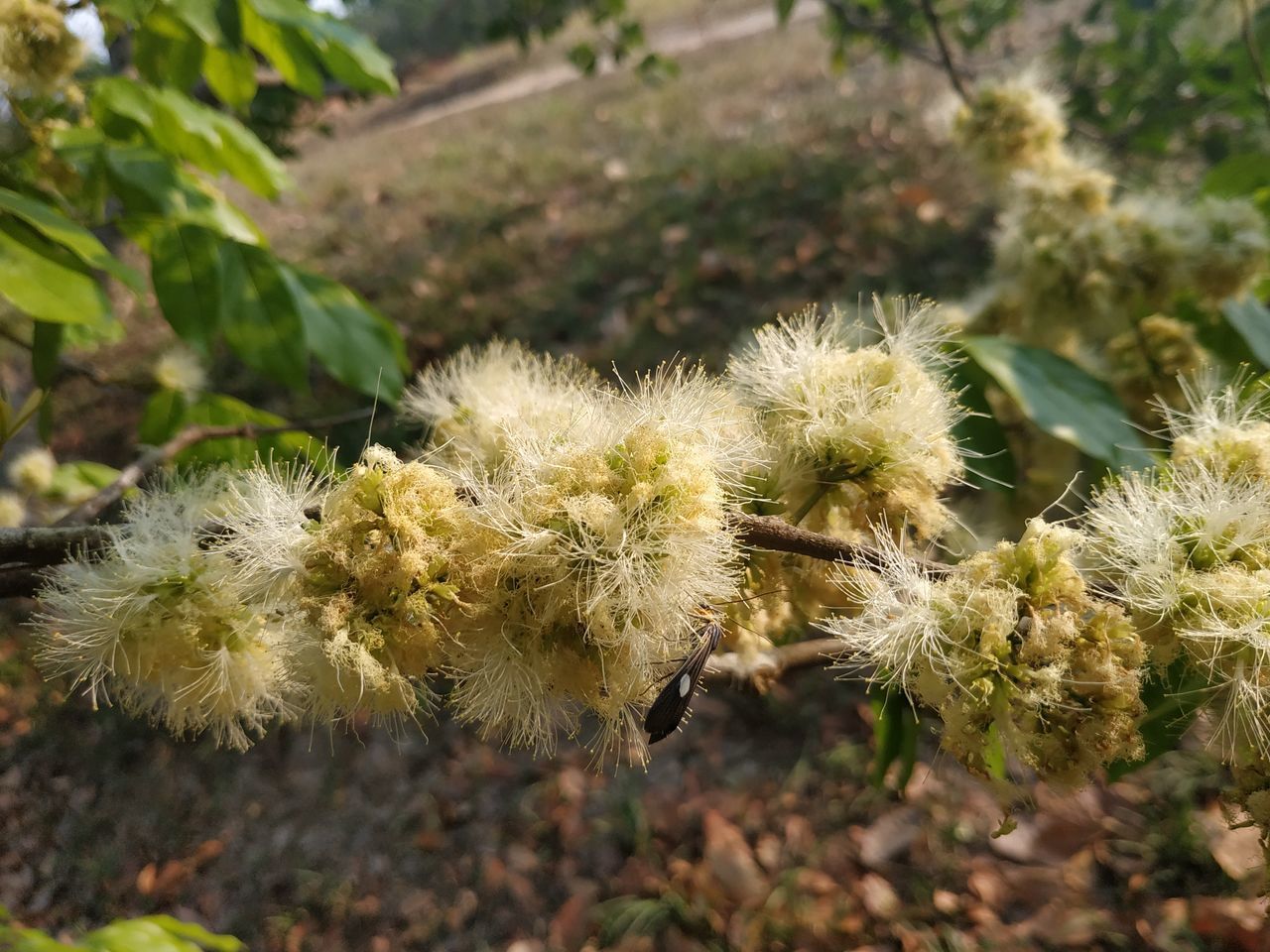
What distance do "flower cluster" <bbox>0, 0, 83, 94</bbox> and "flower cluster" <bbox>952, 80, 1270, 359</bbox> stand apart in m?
2.75

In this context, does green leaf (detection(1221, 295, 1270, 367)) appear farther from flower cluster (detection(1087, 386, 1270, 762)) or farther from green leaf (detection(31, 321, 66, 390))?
green leaf (detection(31, 321, 66, 390))

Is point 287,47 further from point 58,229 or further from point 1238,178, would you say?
point 1238,178

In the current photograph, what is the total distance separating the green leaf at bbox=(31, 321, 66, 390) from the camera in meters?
1.85

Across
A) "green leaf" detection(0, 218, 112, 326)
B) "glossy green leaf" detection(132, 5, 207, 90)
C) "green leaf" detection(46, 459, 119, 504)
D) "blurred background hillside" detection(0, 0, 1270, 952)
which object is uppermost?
"glossy green leaf" detection(132, 5, 207, 90)

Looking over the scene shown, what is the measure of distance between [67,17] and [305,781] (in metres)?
3.77

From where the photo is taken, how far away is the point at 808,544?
3.97 ft

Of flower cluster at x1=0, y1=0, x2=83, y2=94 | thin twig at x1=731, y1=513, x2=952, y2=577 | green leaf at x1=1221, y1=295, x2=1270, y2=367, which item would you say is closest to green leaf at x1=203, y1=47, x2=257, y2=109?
flower cluster at x1=0, y1=0, x2=83, y2=94

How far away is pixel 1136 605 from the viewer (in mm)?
1159

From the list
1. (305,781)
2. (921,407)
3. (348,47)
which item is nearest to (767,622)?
(921,407)

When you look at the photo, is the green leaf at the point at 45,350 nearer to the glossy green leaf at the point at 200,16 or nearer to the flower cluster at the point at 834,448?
the glossy green leaf at the point at 200,16

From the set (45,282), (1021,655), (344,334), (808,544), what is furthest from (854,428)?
(45,282)

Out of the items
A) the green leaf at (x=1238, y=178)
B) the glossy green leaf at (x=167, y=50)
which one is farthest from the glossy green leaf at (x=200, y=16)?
the green leaf at (x=1238, y=178)

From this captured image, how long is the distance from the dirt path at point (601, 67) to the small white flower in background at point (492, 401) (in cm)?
1814

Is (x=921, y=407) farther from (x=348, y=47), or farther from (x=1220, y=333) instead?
(x=348, y=47)
